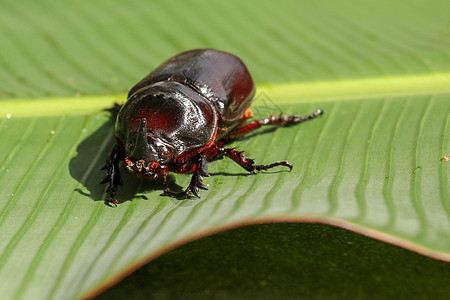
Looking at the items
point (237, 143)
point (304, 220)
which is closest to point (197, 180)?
point (237, 143)

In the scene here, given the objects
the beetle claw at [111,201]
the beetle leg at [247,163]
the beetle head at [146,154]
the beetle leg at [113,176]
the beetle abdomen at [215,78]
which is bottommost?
the beetle claw at [111,201]

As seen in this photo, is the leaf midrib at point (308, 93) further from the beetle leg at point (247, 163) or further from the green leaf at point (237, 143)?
the beetle leg at point (247, 163)

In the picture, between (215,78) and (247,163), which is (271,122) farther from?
(247,163)

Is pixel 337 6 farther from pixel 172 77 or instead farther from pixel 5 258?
pixel 5 258

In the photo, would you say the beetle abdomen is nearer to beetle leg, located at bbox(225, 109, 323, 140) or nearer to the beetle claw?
beetle leg, located at bbox(225, 109, 323, 140)

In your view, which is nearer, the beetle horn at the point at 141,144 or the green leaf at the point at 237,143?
the green leaf at the point at 237,143

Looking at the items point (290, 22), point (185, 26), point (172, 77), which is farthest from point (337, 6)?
point (172, 77)

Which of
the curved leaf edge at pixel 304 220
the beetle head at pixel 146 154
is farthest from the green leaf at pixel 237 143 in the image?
the beetle head at pixel 146 154
